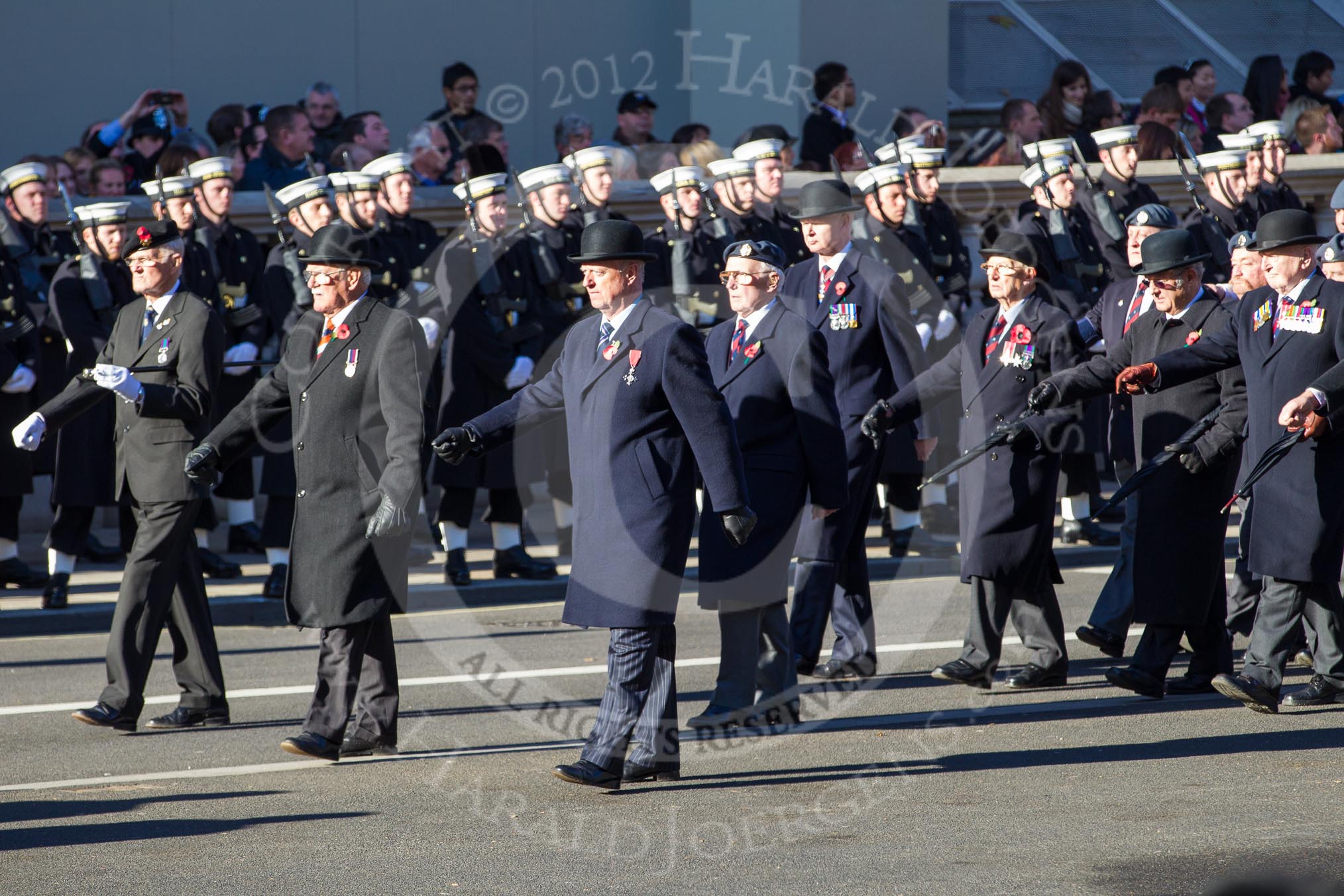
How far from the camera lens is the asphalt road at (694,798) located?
5.54 metres

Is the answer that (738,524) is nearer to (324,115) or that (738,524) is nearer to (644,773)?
(644,773)

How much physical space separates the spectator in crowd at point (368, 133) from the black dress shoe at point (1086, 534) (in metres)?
5.23

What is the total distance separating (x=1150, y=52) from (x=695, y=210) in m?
9.14

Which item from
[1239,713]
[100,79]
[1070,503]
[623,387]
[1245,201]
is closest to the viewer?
[623,387]

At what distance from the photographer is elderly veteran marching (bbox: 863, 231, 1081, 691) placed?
823 cm

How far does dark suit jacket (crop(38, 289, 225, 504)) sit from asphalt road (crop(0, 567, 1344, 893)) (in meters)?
1.00

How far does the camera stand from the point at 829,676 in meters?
8.52

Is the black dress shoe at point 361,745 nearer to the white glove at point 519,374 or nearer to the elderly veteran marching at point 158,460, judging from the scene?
the elderly veteran marching at point 158,460

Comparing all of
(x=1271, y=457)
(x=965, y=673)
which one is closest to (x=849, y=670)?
(x=965, y=673)

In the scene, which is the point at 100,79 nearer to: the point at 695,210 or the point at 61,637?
the point at 695,210

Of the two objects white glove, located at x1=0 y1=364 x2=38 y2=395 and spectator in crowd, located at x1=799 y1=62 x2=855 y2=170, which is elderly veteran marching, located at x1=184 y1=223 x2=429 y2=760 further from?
spectator in crowd, located at x1=799 y1=62 x2=855 y2=170

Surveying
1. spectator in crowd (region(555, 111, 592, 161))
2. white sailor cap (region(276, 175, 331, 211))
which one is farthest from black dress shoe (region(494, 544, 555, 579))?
spectator in crowd (region(555, 111, 592, 161))

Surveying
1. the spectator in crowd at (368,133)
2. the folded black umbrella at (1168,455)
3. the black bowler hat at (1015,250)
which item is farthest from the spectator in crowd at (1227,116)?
the folded black umbrella at (1168,455)

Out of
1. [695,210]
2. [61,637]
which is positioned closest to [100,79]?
[695,210]
